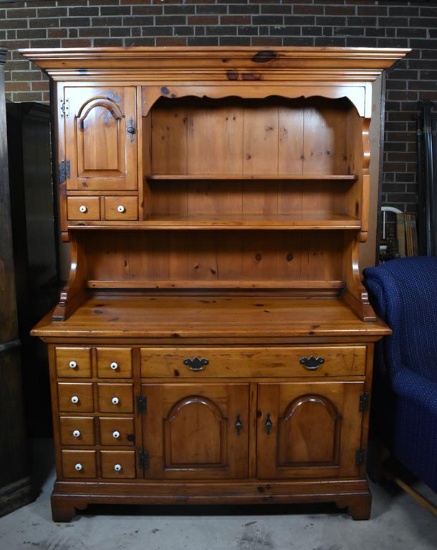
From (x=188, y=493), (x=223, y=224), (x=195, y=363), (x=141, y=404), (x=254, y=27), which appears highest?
(x=254, y=27)

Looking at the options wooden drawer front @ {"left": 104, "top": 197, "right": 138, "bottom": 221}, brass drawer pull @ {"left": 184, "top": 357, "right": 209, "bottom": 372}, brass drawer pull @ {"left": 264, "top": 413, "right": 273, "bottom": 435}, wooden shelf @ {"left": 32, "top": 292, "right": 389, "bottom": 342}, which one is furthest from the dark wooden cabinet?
brass drawer pull @ {"left": 264, "top": 413, "right": 273, "bottom": 435}

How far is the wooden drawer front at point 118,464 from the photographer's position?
7.75 ft

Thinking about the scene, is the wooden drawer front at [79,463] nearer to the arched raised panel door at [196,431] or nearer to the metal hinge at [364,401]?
the arched raised panel door at [196,431]

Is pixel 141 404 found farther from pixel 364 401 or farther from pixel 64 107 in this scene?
pixel 64 107

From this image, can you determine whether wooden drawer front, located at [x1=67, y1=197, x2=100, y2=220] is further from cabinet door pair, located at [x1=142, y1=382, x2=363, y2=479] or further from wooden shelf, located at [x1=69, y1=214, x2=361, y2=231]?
cabinet door pair, located at [x1=142, y1=382, x2=363, y2=479]

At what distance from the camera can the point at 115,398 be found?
2316mm

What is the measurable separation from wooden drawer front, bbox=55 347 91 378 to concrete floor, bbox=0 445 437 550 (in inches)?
26.2

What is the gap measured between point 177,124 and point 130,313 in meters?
0.93

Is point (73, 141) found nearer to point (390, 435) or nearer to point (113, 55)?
point (113, 55)

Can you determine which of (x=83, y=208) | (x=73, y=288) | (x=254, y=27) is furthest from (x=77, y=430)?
(x=254, y=27)

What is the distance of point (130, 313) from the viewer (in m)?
2.47

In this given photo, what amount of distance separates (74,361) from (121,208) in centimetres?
67

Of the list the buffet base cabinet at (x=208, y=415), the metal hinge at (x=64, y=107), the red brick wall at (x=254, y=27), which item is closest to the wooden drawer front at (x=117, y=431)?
the buffet base cabinet at (x=208, y=415)

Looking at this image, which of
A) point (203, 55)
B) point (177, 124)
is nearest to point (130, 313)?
point (177, 124)
